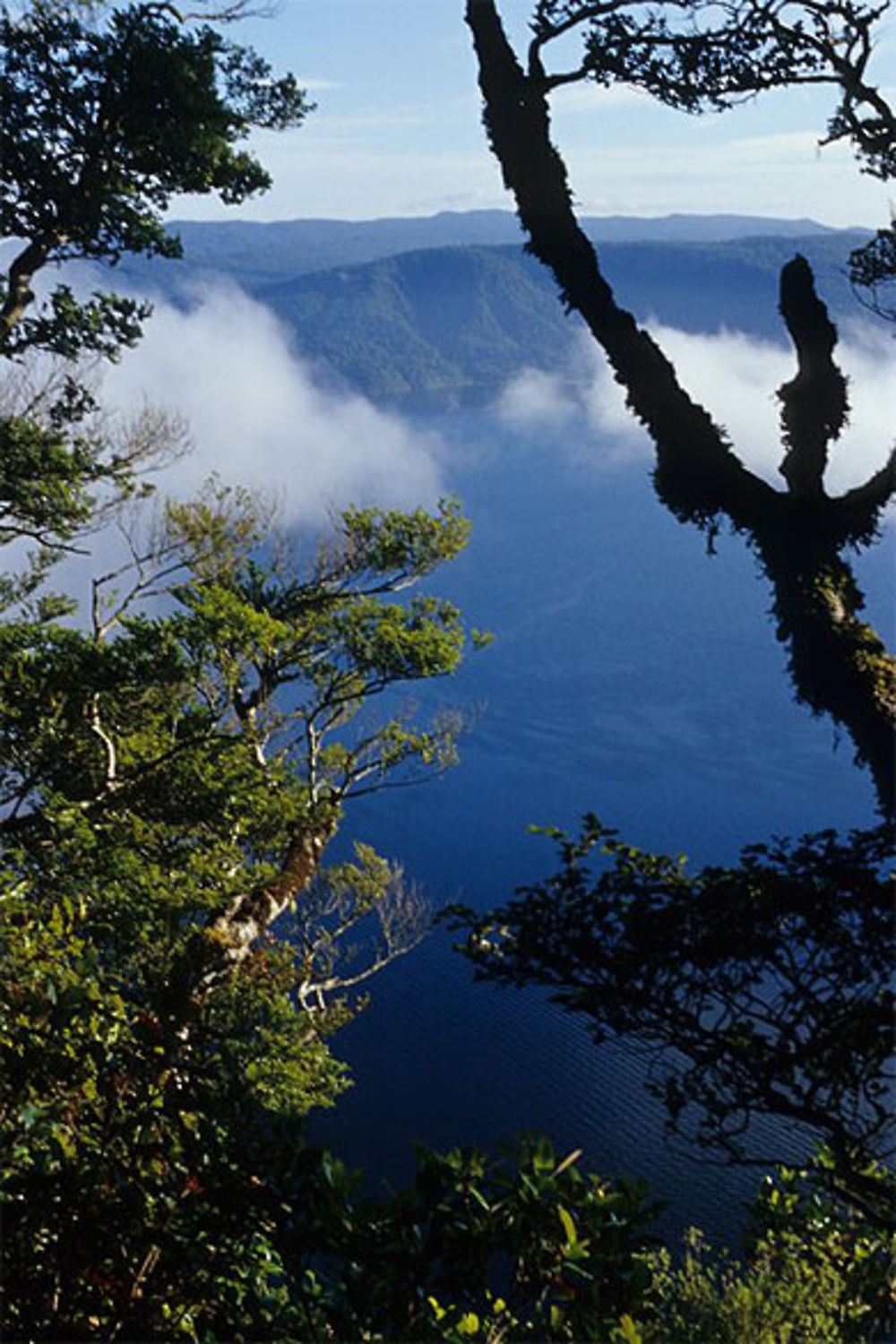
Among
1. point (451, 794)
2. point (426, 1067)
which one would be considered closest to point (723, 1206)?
point (426, 1067)

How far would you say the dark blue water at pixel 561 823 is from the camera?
168 feet

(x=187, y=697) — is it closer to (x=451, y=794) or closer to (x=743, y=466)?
(x=743, y=466)

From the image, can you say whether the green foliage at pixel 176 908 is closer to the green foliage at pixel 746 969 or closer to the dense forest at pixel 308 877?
the dense forest at pixel 308 877

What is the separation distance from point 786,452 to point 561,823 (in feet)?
386

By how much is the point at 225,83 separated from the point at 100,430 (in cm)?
507

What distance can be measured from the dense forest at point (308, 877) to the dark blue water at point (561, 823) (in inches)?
18.1

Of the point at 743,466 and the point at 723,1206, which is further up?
the point at 723,1206

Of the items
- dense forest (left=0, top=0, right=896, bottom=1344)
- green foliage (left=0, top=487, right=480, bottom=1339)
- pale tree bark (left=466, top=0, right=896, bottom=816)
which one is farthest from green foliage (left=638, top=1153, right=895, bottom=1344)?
pale tree bark (left=466, top=0, right=896, bottom=816)

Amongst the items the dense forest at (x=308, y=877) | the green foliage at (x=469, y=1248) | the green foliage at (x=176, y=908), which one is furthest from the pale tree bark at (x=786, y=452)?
the green foliage at (x=469, y=1248)

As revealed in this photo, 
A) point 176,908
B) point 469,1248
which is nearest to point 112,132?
point 176,908

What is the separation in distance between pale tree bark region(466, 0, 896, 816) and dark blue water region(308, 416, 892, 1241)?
510 millimetres

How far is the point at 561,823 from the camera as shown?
402 feet

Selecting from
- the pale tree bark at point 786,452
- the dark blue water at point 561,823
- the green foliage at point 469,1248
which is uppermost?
the dark blue water at point 561,823

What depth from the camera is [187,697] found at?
15.8 metres
